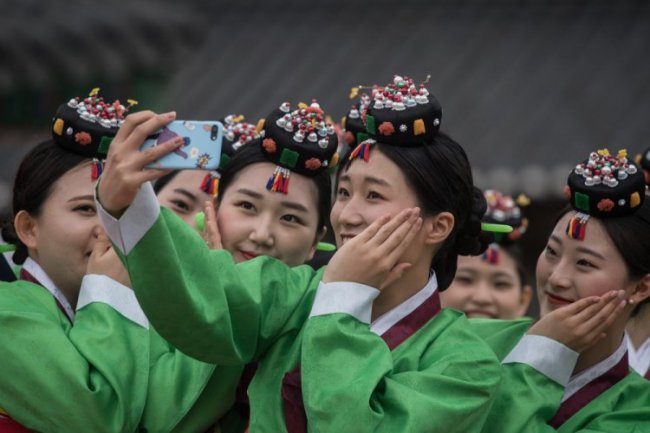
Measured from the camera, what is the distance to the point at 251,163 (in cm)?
485

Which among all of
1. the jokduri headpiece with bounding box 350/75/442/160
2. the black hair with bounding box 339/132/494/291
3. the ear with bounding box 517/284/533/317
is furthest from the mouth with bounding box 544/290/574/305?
the ear with bounding box 517/284/533/317

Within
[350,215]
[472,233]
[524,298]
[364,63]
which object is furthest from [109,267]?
[364,63]

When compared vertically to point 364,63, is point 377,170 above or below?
above

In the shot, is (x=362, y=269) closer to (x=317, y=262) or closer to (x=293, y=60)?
Answer: (x=317, y=262)

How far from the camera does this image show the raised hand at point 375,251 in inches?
155

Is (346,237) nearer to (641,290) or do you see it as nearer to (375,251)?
(375,251)

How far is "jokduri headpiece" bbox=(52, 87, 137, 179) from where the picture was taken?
4523mm

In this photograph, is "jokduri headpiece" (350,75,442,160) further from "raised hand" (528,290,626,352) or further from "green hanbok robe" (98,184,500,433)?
"raised hand" (528,290,626,352)

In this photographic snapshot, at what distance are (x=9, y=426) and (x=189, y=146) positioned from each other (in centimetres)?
128

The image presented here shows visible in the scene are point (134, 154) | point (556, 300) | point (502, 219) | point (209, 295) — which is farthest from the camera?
point (502, 219)

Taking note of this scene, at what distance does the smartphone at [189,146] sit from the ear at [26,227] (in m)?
1.24

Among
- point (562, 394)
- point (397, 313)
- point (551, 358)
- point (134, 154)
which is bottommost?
point (562, 394)

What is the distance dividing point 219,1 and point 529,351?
9.72 meters

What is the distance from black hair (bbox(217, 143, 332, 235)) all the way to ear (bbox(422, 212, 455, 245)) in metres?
0.72
